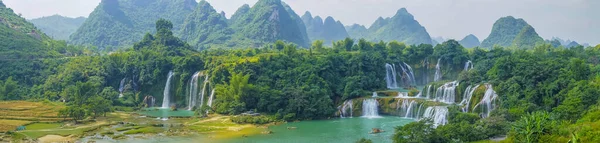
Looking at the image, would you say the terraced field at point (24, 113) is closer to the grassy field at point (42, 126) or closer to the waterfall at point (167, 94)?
the grassy field at point (42, 126)

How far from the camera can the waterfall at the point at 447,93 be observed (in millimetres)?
30125

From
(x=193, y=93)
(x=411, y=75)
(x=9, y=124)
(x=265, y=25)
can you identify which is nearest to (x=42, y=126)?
(x=9, y=124)

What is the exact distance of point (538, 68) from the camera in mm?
25500

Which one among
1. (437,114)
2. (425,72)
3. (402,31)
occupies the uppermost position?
(402,31)

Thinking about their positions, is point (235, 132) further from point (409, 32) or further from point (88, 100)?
point (409, 32)

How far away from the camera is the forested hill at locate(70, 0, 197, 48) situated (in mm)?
88688

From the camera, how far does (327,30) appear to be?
434 feet

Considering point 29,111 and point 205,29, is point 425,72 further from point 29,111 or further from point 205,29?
point 205,29

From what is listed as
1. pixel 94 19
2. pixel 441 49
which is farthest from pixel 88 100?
pixel 94 19

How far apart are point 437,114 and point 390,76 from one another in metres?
14.6

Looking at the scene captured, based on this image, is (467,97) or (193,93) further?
(193,93)

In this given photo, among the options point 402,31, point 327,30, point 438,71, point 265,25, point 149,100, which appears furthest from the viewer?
point 327,30

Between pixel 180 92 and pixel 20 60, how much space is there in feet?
53.9

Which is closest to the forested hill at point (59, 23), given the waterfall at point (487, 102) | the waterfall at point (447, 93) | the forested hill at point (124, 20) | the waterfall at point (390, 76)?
the forested hill at point (124, 20)
